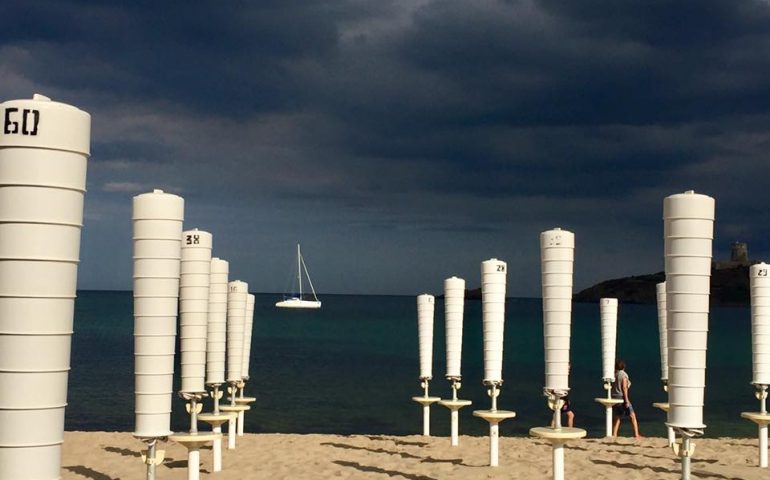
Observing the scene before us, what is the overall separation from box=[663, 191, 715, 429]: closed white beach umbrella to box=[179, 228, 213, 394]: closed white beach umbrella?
7.46 metres

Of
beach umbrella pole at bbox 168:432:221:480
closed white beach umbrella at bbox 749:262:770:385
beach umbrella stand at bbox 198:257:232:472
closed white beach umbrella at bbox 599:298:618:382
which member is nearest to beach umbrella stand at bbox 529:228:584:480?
beach umbrella pole at bbox 168:432:221:480

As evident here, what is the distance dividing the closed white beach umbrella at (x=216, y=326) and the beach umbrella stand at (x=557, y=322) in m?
6.46

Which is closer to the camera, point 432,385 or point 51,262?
point 51,262

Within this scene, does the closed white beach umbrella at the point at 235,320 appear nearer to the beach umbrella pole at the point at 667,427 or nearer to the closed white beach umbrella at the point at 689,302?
the beach umbrella pole at the point at 667,427

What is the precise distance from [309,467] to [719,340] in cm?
9563

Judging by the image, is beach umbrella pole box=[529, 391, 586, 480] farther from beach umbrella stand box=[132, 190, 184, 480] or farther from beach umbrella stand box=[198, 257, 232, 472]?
beach umbrella stand box=[198, 257, 232, 472]

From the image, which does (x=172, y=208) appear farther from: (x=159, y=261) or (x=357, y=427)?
(x=357, y=427)

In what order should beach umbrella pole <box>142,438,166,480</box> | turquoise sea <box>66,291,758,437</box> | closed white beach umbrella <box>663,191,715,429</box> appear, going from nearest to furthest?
beach umbrella pole <box>142,438,166,480</box>, closed white beach umbrella <box>663,191,715,429</box>, turquoise sea <box>66,291,758,437</box>

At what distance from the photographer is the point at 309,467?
711 inches

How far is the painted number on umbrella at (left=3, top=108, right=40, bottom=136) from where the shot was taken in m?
7.10

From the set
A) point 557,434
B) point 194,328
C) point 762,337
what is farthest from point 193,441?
point 762,337

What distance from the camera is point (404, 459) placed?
19375 millimetres

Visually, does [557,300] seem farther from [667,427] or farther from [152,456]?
[152,456]

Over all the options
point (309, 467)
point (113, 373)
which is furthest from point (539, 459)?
point (113, 373)
